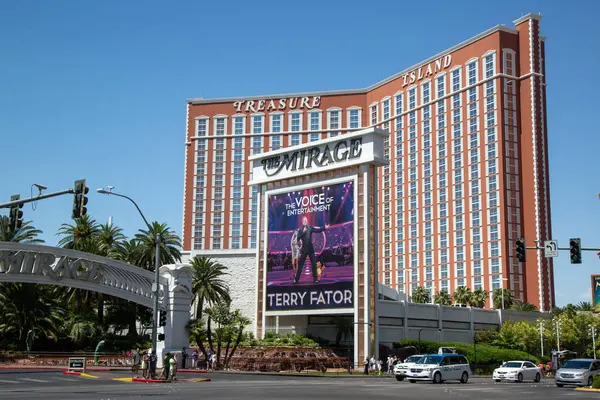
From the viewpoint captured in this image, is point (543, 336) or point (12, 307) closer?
point (12, 307)

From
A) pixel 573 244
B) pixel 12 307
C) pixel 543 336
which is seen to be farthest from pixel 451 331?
pixel 573 244

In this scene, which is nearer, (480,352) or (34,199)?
(34,199)

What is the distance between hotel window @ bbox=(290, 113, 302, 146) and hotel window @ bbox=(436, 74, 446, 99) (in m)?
30.1

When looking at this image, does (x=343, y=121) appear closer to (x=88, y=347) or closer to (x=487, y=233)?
(x=487, y=233)

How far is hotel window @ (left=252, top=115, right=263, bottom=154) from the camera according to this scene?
149500 mm

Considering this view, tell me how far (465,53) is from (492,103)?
10.8 meters

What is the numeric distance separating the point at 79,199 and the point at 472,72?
352 feet

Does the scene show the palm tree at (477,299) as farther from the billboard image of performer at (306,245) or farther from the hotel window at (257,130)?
the hotel window at (257,130)

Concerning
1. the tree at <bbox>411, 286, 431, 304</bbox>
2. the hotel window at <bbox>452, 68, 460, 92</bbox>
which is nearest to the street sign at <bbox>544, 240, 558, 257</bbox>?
the tree at <bbox>411, 286, 431, 304</bbox>

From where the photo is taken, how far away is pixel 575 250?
112 ft

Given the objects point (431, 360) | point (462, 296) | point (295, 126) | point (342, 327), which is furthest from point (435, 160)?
point (431, 360)

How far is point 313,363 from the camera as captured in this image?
66.5 meters

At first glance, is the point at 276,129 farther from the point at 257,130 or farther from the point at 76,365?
the point at 76,365

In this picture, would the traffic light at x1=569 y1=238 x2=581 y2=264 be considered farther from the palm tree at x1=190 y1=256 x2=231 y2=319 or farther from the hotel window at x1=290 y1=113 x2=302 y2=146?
the hotel window at x1=290 y1=113 x2=302 y2=146
